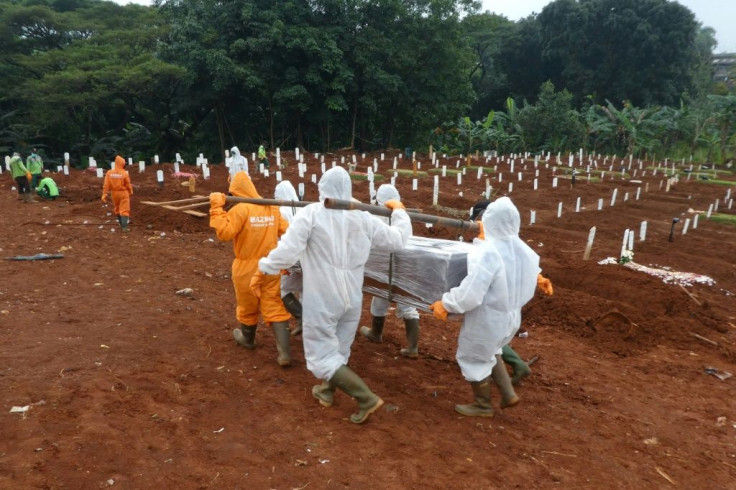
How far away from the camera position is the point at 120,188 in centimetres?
1023

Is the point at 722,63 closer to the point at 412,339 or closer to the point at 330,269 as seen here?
the point at 412,339

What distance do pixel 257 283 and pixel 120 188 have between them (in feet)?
22.5

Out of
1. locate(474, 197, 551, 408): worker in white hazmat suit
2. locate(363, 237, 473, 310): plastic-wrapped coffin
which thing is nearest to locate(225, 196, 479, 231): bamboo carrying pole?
locate(363, 237, 473, 310): plastic-wrapped coffin

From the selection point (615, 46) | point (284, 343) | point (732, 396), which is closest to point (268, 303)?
point (284, 343)

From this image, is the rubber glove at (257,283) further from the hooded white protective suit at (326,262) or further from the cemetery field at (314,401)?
the cemetery field at (314,401)

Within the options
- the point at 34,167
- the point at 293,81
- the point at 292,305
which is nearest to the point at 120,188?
the point at 34,167

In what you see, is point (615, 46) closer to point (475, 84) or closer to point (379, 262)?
point (475, 84)

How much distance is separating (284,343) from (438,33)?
28926mm

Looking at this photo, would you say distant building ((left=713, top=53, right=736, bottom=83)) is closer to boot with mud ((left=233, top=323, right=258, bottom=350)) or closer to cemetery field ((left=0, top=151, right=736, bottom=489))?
cemetery field ((left=0, top=151, right=736, bottom=489))

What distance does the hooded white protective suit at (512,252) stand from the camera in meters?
3.97

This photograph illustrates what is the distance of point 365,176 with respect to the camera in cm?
2012

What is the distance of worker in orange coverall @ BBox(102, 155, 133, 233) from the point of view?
10.1 m

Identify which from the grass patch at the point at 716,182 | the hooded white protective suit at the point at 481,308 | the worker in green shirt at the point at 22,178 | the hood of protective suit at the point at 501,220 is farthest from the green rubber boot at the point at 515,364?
the grass patch at the point at 716,182

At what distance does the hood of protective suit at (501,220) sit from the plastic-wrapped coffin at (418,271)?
36cm
